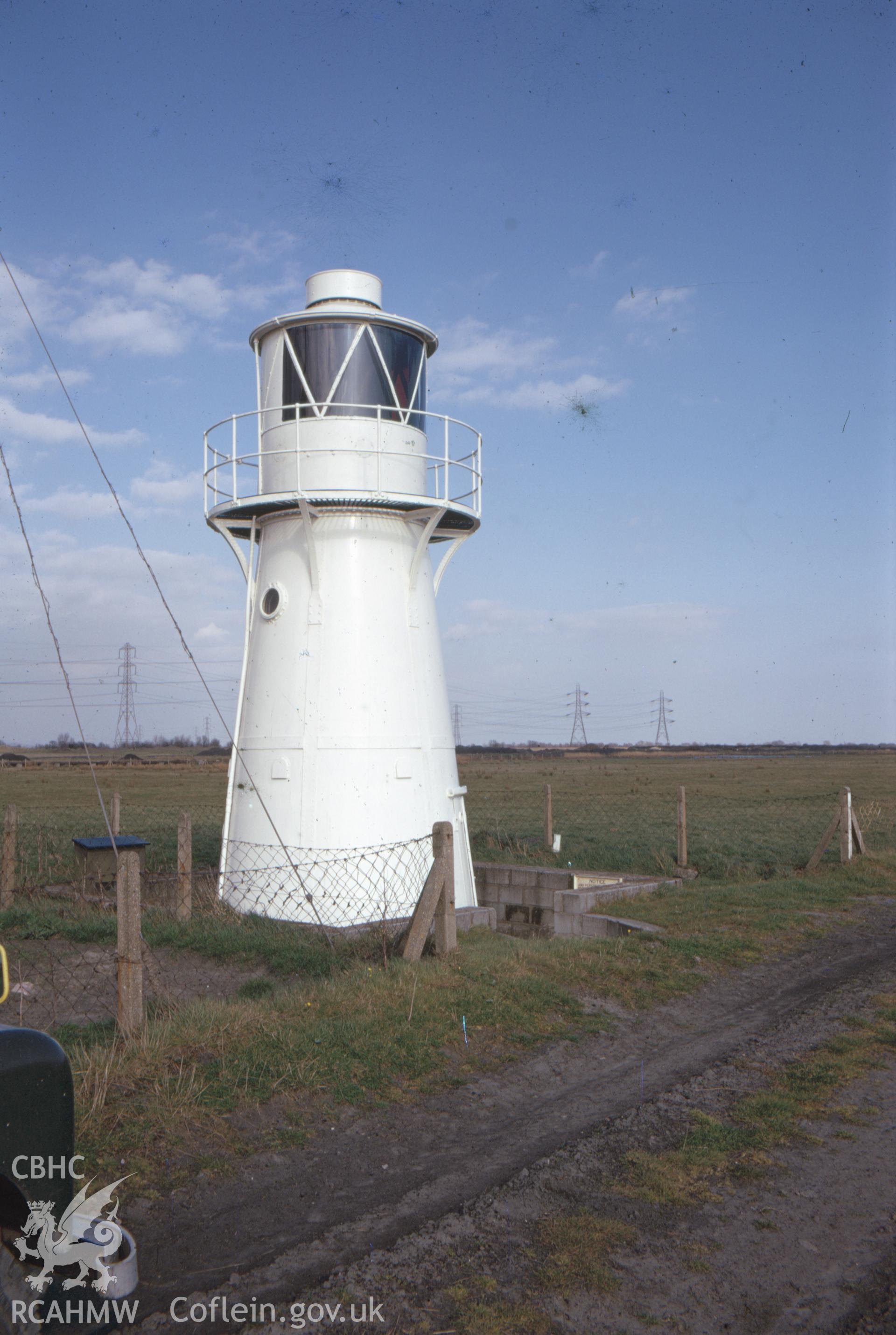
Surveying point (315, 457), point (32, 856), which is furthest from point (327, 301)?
point (32, 856)

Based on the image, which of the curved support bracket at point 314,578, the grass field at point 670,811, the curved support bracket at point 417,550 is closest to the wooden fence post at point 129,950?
the curved support bracket at point 314,578

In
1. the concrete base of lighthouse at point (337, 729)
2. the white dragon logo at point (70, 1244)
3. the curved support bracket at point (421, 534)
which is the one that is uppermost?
the curved support bracket at point (421, 534)

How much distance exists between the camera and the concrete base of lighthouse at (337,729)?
13.6 metres

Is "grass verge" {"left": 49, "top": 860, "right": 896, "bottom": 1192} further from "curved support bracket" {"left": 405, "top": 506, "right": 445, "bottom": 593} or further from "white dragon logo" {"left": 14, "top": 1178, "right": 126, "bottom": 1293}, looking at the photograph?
"curved support bracket" {"left": 405, "top": 506, "right": 445, "bottom": 593}

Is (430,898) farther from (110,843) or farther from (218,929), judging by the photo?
(110,843)

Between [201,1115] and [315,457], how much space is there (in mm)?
9759

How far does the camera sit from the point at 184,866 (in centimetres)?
1291

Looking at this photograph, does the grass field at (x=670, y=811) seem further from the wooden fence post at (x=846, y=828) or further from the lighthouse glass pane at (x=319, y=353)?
the lighthouse glass pane at (x=319, y=353)

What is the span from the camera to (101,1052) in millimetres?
6590

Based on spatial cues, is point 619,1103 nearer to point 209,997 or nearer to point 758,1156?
point 758,1156

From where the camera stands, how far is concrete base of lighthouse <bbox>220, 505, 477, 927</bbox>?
1365 cm

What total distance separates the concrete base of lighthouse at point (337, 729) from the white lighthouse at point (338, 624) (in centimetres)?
2

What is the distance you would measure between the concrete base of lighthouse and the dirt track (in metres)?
5.49

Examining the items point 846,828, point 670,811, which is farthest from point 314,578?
point 670,811
